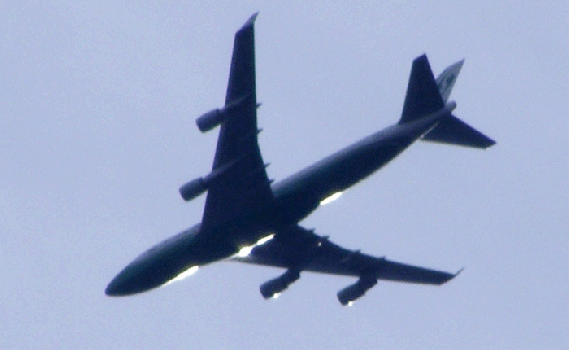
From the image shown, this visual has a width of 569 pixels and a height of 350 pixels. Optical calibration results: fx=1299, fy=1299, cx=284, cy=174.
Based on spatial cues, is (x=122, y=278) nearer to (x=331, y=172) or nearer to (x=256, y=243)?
(x=256, y=243)

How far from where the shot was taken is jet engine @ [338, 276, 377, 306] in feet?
224

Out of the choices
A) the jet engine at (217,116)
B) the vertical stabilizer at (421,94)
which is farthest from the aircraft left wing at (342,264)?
the jet engine at (217,116)

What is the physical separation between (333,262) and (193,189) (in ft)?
43.0

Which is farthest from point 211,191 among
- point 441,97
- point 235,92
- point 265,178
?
point 441,97

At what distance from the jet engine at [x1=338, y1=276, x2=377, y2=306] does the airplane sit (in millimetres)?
6064

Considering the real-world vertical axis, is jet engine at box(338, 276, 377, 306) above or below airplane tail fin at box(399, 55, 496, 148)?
below

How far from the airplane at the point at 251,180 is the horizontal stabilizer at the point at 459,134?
5 cm

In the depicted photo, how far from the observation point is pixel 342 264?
6825 centimetres

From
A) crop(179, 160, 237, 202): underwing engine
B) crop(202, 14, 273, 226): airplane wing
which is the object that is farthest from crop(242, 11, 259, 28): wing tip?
crop(179, 160, 237, 202): underwing engine

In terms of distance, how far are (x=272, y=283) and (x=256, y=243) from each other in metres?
6.41

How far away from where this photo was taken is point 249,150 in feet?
188

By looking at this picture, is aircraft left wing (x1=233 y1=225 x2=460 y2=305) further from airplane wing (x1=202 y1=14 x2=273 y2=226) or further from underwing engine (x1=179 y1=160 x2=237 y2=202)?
underwing engine (x1=179 y1=160 x2=237 y2=202)

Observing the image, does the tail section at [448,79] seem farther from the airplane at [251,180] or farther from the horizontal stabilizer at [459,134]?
the horizontal stabilizer at [459,134]

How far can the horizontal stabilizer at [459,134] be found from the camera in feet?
196
